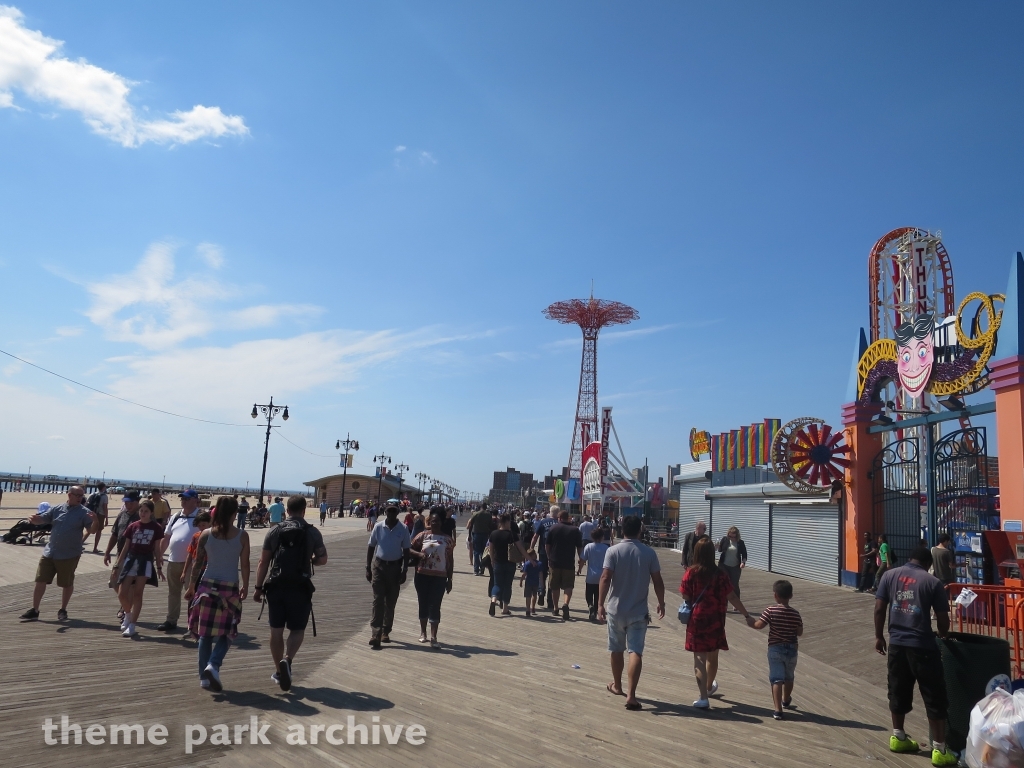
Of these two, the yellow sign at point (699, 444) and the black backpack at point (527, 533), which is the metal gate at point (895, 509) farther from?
the yellow sign at point (699, 444)

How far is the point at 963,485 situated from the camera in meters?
15.1

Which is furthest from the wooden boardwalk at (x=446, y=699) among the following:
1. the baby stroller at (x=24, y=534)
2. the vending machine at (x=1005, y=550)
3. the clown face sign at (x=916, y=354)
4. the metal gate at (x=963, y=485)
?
the baby stroller at (x=24, y=534)

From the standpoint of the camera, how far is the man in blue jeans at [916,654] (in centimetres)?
517

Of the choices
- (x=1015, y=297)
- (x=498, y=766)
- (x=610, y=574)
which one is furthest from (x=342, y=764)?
(x=1015, y=297)

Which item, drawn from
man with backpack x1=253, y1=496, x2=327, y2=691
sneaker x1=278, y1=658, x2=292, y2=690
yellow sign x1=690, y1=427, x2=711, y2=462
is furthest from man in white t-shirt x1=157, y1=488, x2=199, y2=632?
→ yellow sign x1=690, y1=427, x2=711, y2=462

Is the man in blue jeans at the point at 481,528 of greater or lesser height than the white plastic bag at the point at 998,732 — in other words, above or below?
above

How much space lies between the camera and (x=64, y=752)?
14.8ft

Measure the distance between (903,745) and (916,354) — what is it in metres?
12.1

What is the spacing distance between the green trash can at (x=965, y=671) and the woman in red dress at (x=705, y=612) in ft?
5.01

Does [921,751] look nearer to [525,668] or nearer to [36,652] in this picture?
[525,668]

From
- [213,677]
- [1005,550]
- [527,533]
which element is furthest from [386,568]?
[1005,550]

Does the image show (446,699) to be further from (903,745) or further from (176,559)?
(176,559)

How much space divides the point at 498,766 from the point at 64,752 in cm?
282

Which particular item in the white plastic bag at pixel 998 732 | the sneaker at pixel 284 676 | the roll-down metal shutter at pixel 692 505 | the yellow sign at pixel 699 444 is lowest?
the sneaker at pixel 284 676
